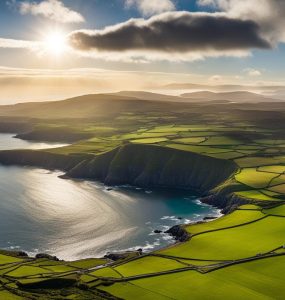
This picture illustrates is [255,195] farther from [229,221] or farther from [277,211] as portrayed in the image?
[229,221]

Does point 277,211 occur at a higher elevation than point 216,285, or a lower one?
higher

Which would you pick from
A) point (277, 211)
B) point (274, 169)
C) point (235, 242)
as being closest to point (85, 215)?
point (277, 211)

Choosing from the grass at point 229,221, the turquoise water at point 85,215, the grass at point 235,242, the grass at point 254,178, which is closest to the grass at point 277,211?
the grass at point 229,221

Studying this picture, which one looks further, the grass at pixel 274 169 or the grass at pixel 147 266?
the grass at pixel 274 169

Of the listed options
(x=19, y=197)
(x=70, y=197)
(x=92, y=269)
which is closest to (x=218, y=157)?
(x=70, y=197)

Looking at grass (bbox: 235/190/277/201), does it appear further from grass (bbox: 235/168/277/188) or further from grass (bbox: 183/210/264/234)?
grass (bbox: 183/210/264/234)

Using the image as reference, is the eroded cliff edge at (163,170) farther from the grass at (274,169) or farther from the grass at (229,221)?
the grass at (229,221)
